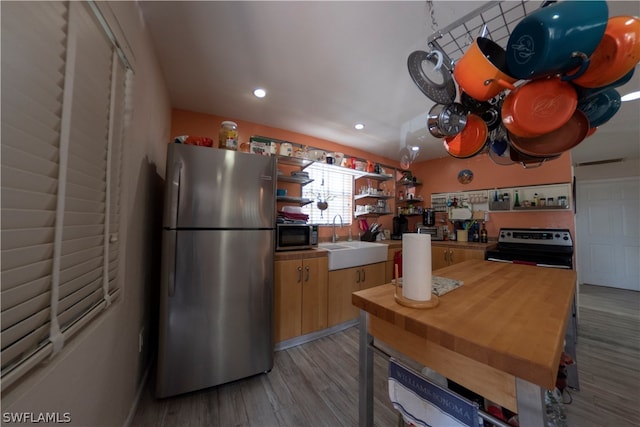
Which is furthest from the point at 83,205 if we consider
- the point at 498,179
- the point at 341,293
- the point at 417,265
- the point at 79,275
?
the point at 498,179

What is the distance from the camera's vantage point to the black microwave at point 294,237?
7.36ft

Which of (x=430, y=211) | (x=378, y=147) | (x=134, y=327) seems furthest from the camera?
(x=430, y=211)

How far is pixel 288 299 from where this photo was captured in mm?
2141

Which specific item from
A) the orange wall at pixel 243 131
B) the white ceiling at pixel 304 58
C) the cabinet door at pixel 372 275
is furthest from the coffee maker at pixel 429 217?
the white ceiling at pixel 304 58

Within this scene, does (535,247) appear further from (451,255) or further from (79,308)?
(79,308)

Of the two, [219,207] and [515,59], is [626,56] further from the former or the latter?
[219,207]

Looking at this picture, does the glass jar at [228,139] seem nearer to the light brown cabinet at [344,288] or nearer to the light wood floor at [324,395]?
the light brown cabinet at [344,288]

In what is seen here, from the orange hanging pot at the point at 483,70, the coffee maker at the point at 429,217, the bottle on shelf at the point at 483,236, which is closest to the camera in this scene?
the orange hanging pot at the point at 483,70

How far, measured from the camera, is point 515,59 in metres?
0.80

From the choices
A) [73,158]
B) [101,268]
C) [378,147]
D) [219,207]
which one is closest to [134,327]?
[101,268]

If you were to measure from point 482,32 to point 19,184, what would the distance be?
1732 mm

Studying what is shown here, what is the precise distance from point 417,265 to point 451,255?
2672 millimetres

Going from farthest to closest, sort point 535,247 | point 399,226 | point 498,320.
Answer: point 399,226 < point 535,247 < point 498,320

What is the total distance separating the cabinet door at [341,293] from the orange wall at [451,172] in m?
0.76
